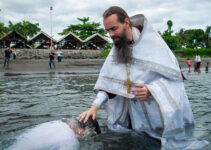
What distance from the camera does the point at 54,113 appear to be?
12.5 feet

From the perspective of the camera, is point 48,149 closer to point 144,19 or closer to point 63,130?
point 63,130

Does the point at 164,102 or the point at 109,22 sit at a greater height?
the point at 109,22

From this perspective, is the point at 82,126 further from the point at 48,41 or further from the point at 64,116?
the point at 48,41

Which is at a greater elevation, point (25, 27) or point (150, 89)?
point (25, 27)

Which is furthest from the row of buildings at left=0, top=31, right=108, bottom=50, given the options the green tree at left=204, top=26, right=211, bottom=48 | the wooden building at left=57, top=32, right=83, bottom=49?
the green tree at left=204, top=26, right=211, bottom=48

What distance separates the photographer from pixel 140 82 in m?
2.26

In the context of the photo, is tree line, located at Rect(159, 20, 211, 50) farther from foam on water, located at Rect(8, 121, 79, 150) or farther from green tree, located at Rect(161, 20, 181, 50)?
foam on water, located at Rect(8, 121, 79, 150)

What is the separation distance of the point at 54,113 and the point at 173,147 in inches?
93.6

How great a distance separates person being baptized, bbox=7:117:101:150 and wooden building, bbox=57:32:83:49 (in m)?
31.1

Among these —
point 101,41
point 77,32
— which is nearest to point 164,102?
point 101,41

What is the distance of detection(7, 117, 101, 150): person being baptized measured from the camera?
1.82 m

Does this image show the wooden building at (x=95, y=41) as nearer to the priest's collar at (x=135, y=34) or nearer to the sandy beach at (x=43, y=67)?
the sandy beach at (x=43, y=67)

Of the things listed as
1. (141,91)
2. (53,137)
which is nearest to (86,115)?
(53,137)

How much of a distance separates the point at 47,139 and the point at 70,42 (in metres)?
35.0
